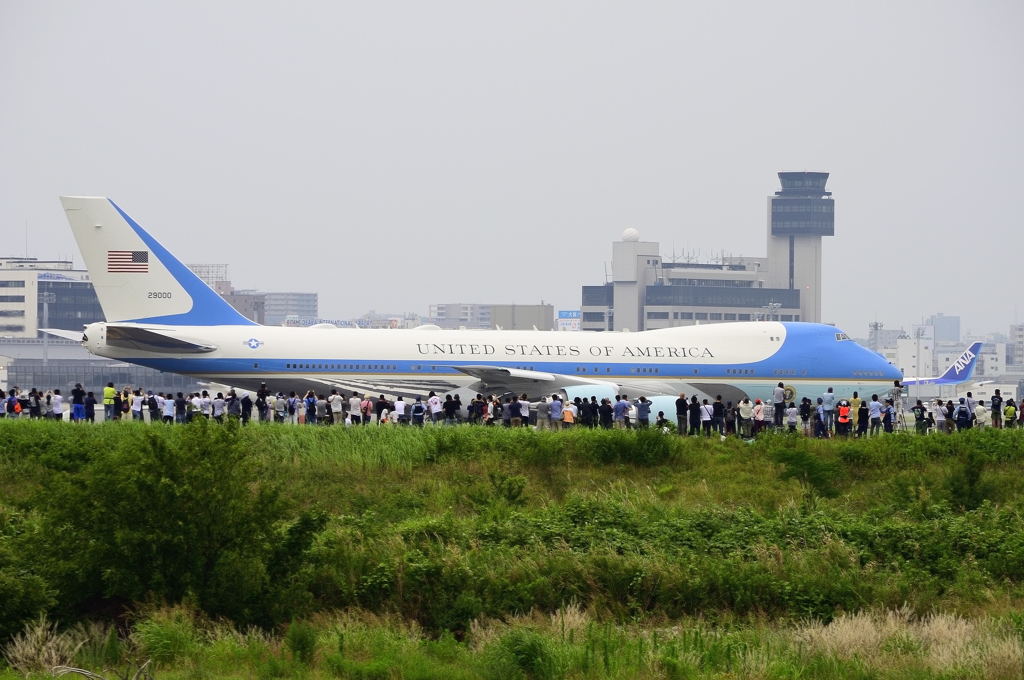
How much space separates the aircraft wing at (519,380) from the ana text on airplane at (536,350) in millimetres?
683

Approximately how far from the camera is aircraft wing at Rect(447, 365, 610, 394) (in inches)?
1784

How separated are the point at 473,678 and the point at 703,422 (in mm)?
24100

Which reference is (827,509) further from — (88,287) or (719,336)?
(88,287)

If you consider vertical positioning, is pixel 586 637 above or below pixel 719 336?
below

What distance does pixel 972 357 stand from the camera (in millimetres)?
88250

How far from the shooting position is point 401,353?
45625mm

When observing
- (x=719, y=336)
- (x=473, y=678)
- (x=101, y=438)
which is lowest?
(x=473, y=678)

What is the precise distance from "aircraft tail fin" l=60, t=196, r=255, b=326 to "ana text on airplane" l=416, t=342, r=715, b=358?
7.89 meters

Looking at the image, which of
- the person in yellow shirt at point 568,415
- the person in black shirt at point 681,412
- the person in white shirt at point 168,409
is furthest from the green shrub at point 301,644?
the person in black shirt at point 681,412

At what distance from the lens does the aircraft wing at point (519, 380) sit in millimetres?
45312

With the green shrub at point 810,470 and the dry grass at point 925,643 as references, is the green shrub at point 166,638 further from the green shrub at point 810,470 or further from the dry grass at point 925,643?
the green shrub at point 810,470

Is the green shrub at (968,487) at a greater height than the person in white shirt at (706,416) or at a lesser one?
lesser

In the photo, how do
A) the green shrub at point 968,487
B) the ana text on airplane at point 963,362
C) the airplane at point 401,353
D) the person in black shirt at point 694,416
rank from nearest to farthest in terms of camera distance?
1. the green shrub at point 968,487
2. the person in black shirt at point 694,416
3. the airplane at point 401,353
4. the ana text on airplane at point 963,362

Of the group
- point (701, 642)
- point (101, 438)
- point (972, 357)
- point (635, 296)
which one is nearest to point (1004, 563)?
point (701, 642)
